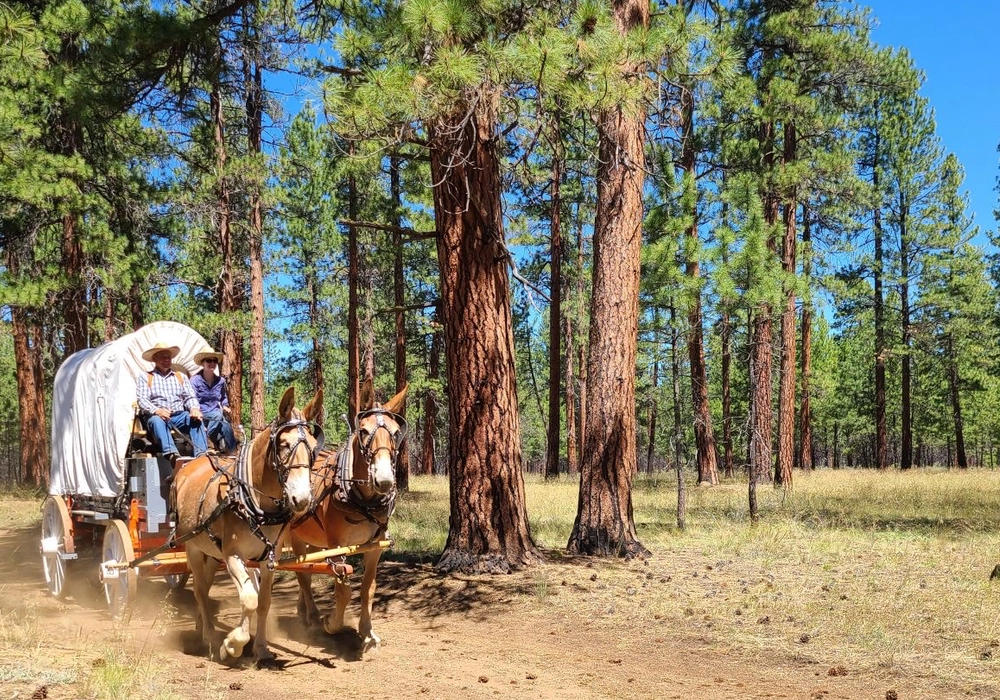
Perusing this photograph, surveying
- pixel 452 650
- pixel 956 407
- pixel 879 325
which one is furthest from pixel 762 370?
pixel 956 407

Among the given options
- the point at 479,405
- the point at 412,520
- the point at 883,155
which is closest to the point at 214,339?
the point at 412,520

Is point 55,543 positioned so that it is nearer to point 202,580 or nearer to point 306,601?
point 202,580

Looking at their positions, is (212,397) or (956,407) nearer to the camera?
(212,397)

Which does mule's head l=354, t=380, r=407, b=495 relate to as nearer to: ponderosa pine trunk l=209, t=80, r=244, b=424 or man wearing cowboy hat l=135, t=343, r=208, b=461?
man wearing cowboy hat l=135, t=343, r=208, b=461

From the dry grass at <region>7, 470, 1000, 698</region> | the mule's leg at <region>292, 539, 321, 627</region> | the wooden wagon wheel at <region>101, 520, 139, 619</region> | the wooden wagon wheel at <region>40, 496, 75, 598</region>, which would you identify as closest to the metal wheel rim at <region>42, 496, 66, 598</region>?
the wooden wagon wheel at <region>40, 496, 75, 598</region>

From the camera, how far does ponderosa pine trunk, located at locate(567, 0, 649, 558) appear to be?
11281 millimetres

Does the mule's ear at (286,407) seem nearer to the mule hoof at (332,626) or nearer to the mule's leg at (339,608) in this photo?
the mule's leg at (339,608)

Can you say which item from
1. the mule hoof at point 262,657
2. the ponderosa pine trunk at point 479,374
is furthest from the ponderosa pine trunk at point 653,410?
the mule hoof at point 262,657

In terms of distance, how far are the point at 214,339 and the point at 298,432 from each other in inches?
774

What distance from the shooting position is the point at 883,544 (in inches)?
484

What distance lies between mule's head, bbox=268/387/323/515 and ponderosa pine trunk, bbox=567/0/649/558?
5.43 metres

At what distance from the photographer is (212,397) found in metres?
9.73

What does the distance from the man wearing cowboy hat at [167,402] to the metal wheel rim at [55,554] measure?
217 cm

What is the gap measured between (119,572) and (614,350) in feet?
22.5
